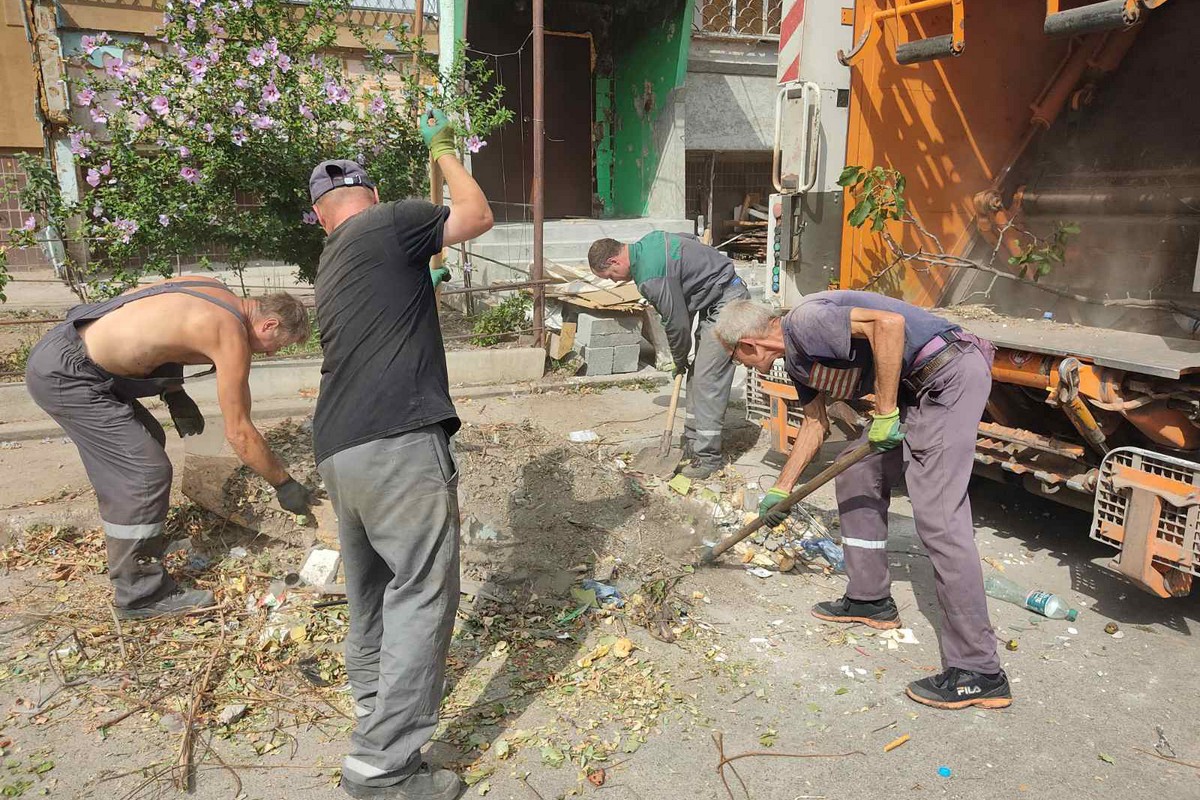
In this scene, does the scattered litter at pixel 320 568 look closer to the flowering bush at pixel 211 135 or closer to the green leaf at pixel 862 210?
the flowering bush at pixel 211 135

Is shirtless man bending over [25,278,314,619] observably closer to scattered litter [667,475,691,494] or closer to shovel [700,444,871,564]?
shovel [700,444,871,564]

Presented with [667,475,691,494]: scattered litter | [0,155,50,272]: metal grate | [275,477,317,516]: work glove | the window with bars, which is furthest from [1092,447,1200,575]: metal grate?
[0,155,50,272]: metal grate

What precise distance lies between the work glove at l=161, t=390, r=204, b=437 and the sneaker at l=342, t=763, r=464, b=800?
203cm

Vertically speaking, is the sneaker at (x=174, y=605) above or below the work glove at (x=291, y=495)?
below

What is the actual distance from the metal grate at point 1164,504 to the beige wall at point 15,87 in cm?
1346

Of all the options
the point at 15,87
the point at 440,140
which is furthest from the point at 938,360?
the point at 15,87

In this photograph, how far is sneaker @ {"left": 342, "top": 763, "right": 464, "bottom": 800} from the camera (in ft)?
7.74

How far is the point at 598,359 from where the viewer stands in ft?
23.5

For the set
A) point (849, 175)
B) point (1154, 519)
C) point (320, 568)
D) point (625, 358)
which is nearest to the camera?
point (1154, 519)

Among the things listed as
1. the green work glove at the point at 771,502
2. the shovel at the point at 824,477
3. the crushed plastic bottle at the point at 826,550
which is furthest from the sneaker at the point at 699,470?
the green work glove at the point at 771,502

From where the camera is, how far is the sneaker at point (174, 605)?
3.38 meters

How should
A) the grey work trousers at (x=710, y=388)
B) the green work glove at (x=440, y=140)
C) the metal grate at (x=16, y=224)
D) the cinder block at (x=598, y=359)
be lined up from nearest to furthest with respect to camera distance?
the green work glove at (x=440, y=140), the grey work trousers at (x=710, y=388), the cinder block at (x=598, y=359), the metal grate at (x=16, y=224)

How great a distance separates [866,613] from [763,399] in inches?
70.0

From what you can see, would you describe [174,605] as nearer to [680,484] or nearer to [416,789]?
[416,789]
